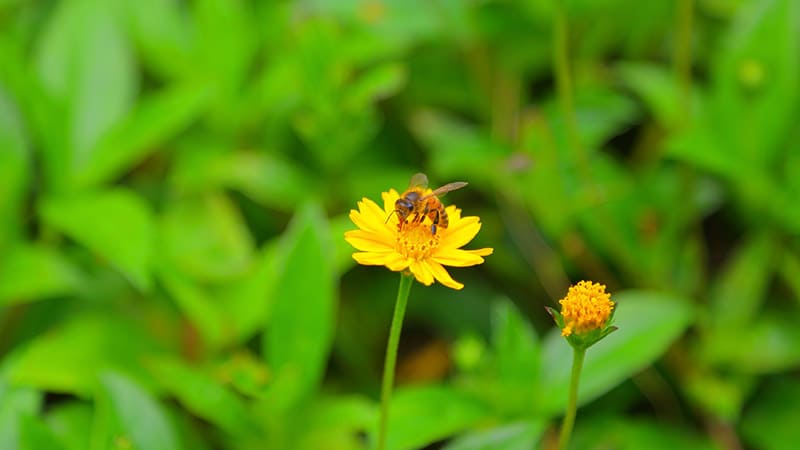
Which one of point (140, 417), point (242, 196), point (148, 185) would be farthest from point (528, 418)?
point (148, 185)

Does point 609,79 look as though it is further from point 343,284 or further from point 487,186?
point 343,284

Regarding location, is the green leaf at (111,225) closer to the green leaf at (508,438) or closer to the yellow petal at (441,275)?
the green leaf at (508,438)

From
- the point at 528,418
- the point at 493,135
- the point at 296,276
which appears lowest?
the point at 528,418

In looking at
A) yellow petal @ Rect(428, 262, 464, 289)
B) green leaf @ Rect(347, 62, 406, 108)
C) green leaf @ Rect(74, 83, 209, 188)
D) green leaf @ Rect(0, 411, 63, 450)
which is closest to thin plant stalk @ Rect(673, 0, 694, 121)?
green leaf @ Rect(347, 62, 406, 108)

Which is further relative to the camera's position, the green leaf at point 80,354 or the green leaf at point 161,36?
the green leaf at point 161,36

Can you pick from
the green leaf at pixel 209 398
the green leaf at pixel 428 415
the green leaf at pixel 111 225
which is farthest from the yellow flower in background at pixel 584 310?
the green leaf at pixel 111 225

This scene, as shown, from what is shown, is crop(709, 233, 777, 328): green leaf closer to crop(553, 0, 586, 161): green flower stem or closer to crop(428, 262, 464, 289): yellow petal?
crop(553, 0, 586, 161): green flower stem
